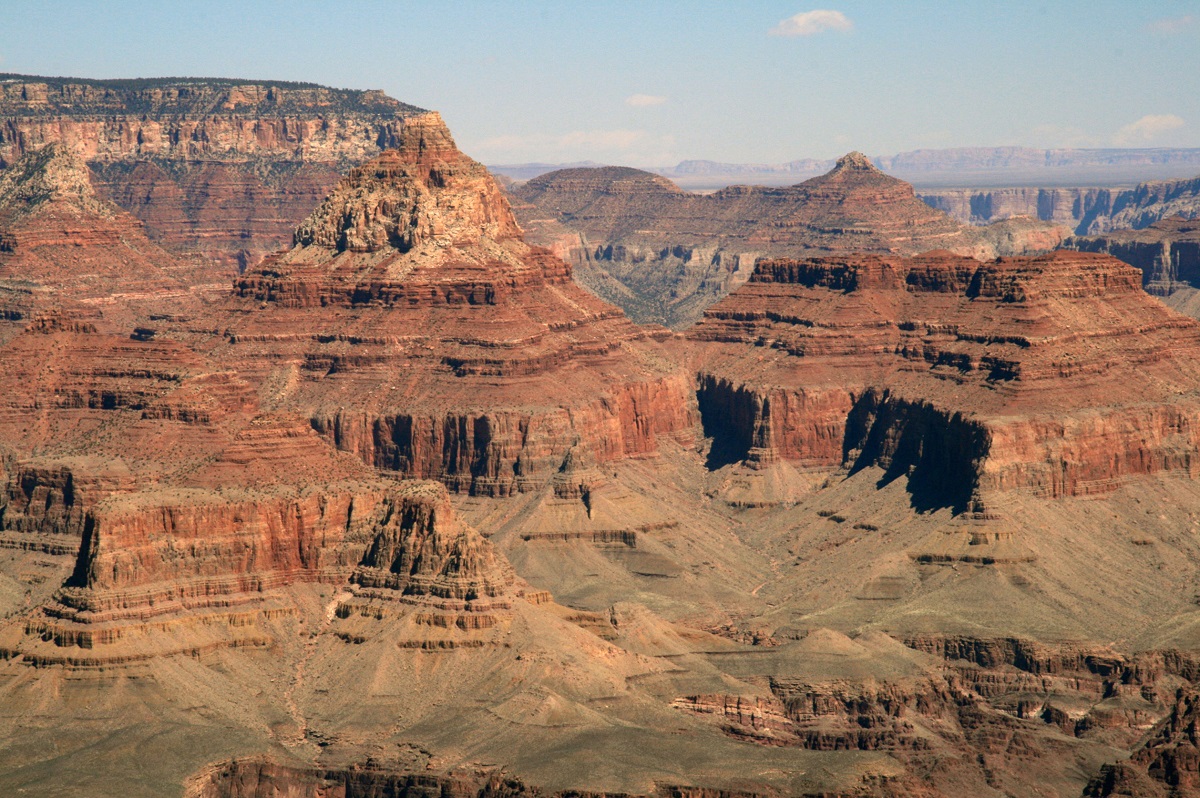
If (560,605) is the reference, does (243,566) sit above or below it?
above

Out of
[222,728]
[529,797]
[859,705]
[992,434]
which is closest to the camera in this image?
[529,797]

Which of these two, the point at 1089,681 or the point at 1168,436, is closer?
the point at 1089,681

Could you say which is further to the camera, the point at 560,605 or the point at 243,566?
the point at 560,605

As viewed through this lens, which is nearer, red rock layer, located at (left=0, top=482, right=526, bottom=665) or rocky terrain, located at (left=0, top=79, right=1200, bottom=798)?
rocky terrain, located at (left=0, top=79, right=1200, bottom=798)

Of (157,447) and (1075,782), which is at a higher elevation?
(157,447)

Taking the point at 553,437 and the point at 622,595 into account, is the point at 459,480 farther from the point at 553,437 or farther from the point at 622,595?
the point at 622,595

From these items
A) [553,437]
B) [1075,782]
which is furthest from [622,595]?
[1075,782]

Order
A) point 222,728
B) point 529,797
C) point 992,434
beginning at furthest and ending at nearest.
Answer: point 992,434 → point 222,728 → point 529,797

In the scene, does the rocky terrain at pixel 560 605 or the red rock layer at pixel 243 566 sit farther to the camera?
the red rock layer at pixel 243 566

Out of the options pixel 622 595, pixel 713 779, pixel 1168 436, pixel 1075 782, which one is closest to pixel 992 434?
pixel 1168 436

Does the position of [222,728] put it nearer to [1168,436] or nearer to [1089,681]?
[1089,681]
